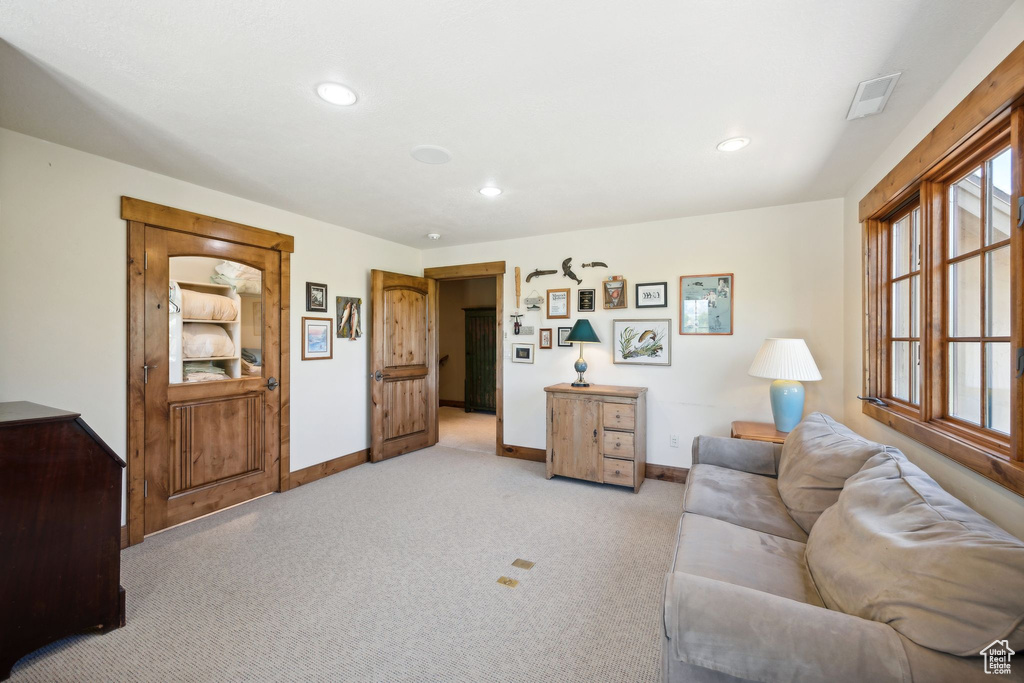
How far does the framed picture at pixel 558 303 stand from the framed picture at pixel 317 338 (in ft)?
7.33

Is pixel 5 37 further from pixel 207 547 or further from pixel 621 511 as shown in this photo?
pixel 621 511

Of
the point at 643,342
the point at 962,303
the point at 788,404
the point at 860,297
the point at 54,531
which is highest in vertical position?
the point at 860,297

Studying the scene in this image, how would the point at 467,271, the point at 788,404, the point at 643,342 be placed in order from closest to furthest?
the point at 788,404, the point at 643,342, the point at 467,271

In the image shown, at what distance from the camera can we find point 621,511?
3.25 m

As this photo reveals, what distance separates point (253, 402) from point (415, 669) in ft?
8.61

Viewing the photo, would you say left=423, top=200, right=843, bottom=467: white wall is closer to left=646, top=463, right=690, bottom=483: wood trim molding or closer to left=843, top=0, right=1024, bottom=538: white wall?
left=646, top=463, right=690, bottom=483: wood trim molding

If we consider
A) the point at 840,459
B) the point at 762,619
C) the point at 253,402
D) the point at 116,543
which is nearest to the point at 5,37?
the point at 116,543

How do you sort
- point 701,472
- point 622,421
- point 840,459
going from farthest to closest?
point 622,421 < point 701,472 < point 840,459

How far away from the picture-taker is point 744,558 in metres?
1.65

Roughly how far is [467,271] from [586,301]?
4.98ft

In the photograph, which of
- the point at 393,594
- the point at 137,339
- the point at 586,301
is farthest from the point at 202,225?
the point at 586,301

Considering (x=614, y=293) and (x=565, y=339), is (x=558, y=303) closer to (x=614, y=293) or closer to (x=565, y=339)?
(x=565, y=339)

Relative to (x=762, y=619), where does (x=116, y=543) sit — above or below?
below

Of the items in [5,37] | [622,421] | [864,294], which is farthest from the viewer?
[622,421]
